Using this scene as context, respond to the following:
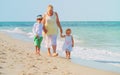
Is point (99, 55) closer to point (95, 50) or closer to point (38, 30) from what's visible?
point (95, 50)

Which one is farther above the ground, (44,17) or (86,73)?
(44,17)

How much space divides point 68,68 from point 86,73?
639 millimetres

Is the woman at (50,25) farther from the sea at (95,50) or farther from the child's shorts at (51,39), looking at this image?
the sea at (95,50)

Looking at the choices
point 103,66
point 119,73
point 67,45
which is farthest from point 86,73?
point 67,45

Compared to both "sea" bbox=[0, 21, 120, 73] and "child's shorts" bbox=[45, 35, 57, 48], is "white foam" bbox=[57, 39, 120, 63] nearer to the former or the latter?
"sea" bbox=[0, 21, 120, 73]

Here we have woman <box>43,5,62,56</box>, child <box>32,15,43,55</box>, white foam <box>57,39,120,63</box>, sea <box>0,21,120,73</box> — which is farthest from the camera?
white foam <box>57,39,120,63</box>

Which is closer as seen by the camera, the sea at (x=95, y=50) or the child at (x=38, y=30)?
the sea at (x=95, y=50)

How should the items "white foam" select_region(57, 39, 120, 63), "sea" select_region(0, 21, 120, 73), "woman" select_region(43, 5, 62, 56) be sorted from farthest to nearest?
"white foam" select_region(57, 39, 120, 63), "woman" select_region(43, 5, 62, 56), "sea" select_region(0, 21, 120, 73)

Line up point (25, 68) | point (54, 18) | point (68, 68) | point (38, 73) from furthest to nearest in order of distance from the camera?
1. point (54, 18)
2. point (68, 68)
3. point (25, 68)
4. point (38, 73)

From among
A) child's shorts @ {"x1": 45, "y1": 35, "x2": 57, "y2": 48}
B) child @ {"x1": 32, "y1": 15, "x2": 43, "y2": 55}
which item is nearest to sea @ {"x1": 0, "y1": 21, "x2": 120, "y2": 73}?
child's shorts @ {"x1": 45, "y1": 35, "x2": 57, "y2": 48}

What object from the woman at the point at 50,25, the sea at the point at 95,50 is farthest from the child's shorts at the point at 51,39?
the sea at the point at 95,50

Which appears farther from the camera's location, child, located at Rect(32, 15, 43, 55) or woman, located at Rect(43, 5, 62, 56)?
child, located at Rect(32, 15, 43, 55)

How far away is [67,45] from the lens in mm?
10875

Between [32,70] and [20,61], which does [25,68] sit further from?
[20,61]
